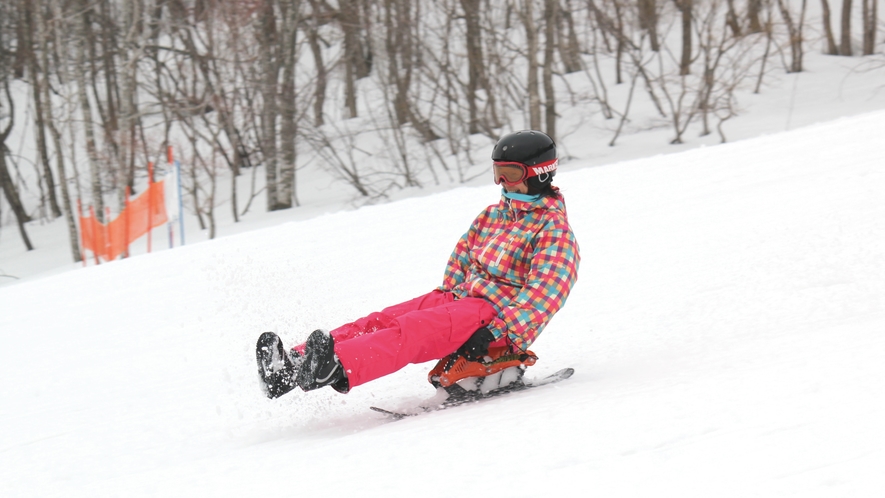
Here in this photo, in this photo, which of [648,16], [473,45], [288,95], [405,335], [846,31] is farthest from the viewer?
[846,31]

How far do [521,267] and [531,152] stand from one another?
0.51 meters

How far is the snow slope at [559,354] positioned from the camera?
7.65ft

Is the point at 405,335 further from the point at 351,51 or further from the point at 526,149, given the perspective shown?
the point at 351,51

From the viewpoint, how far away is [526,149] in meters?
3.58

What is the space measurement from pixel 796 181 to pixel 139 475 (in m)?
5.72

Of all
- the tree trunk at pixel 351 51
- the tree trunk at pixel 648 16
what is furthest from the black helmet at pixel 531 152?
the tree trunk at pixel 648 16

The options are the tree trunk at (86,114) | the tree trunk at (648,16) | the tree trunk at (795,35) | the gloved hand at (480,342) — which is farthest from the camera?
the tree trunk at (648,16)

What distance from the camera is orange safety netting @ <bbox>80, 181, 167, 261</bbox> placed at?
442 inches

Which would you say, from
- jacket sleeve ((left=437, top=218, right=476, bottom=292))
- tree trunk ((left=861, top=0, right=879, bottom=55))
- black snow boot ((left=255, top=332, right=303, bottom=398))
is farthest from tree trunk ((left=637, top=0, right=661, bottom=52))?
black snow boot ((left=255, top=332, right=303, bottom=398))

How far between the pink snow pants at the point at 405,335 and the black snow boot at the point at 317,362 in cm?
8

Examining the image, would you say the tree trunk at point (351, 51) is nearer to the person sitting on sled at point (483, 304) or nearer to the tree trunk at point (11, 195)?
the tree trunk at point (11, 195)

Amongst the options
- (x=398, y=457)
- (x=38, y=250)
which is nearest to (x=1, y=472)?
(x=398, y=457)

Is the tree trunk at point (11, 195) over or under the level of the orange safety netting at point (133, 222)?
under

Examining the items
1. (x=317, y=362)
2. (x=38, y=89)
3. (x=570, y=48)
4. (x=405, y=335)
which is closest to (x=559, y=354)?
(x=405, y=335)
